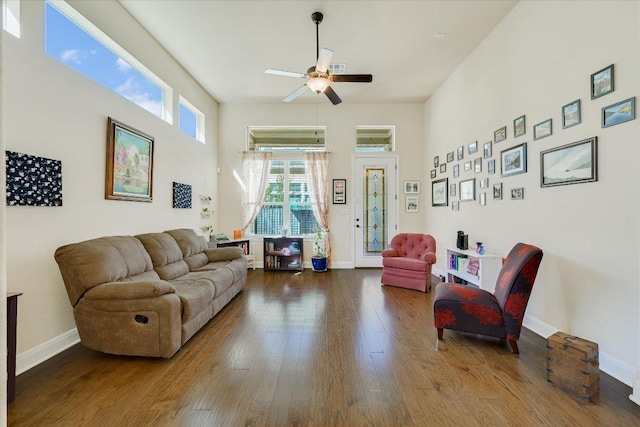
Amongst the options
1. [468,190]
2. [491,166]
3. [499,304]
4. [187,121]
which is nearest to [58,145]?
[187,121]

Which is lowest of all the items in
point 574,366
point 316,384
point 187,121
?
point 316,384

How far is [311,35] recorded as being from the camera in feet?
12.3

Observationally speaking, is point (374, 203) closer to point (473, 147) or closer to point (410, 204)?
point (410, 204)

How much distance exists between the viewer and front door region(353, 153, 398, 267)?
616 cm

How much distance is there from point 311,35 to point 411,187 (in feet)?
12.1

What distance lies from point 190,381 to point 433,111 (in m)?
5.88

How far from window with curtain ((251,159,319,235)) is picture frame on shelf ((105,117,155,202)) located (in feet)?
9.00

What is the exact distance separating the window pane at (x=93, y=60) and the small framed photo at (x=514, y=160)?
4.63 meters

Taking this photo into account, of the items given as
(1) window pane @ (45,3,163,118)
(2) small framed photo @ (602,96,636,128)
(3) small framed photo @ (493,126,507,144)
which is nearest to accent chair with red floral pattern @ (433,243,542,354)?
(2) small framed photo @ (602,96,636,128)

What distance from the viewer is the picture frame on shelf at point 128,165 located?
3.07m

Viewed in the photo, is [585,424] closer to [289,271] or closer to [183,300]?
[183,300]

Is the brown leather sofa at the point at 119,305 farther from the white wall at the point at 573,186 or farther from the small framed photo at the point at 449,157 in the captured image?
the small framed photo at the point at 449,157

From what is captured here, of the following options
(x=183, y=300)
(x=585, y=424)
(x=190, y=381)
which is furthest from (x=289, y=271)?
(x=585, y=424)

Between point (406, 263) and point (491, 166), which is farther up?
point (491, 166)
